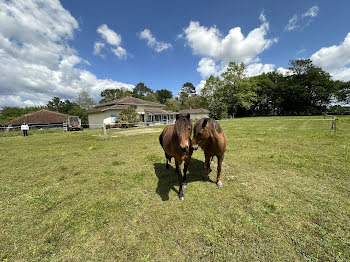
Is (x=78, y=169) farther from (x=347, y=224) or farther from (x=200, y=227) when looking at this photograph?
(x=347, y=224)

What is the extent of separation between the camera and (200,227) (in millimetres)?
2377

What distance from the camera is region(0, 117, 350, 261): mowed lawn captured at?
77.3 inches

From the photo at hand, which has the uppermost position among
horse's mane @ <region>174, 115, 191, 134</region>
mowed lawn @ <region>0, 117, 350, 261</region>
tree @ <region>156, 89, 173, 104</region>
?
tree @ <region>156, 89, 173, 104</region>

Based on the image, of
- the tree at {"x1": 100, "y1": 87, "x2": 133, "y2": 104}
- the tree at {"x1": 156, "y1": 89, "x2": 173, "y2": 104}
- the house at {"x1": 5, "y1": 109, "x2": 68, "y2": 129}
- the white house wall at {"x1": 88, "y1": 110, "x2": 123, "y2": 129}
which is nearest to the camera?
the house at {"x1": 5, "y1": 109, "x2": 68, "y2": 129}

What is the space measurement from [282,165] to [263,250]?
12.8ft

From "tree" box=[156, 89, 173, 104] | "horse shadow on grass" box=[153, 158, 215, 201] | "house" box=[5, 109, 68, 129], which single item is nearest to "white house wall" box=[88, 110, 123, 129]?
"house" box=[5, 109, 68, 129]

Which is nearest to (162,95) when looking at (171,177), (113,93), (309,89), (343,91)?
(113,93)

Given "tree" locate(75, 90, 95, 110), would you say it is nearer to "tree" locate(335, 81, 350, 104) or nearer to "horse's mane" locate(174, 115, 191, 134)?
"horse's mane" locate(174, 115, 191, 134)

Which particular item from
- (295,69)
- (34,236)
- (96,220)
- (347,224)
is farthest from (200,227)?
(295,69)

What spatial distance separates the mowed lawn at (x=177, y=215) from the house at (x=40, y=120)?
27903 millimetres

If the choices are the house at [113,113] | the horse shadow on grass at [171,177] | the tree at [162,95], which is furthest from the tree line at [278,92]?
the horse shadow on grass at [171,177]

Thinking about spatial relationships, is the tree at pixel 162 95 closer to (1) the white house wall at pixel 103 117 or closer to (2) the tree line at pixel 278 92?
(2) the tree line at pixel 278 92

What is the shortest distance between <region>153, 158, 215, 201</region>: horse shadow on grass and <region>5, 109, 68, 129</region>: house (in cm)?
2908

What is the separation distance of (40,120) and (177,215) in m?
35.7
